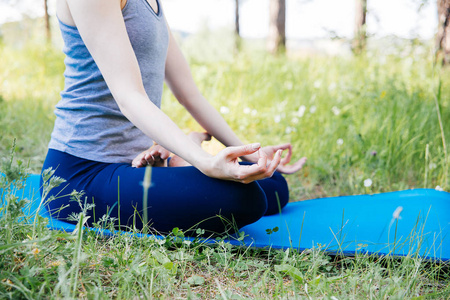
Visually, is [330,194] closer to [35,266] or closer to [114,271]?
[114,271]

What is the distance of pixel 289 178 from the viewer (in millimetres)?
2715

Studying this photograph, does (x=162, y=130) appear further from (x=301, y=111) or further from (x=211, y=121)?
(x=301, y=111)

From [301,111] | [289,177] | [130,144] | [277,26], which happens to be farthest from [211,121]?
[277,26]

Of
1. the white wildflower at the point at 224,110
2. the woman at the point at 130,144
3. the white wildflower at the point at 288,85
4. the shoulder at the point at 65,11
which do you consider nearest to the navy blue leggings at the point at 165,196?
the woman at the point at 130,144

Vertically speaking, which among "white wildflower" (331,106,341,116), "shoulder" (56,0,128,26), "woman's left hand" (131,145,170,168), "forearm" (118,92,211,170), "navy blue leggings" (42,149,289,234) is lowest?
"white wildflower" (331,106,341,116)

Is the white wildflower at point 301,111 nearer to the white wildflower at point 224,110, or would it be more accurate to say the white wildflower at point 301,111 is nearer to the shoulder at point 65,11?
the white wildflower at point 224,110

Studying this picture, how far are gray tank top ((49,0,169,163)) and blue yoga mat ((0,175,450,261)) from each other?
0.27m

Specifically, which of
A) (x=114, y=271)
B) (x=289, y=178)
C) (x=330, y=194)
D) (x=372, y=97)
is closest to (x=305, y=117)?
(x=372, y=97)

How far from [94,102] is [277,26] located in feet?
20.2

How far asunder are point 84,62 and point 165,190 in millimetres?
549

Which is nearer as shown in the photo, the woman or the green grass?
the green grass

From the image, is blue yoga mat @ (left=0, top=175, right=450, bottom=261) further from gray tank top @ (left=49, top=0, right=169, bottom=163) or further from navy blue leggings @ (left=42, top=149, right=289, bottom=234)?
gray tank top @ (left=49, top=0, right=169, bottom=163)

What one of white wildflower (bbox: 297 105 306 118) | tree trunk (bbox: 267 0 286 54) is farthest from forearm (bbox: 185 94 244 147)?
tree trunk (bbox: 267 0 286 54)

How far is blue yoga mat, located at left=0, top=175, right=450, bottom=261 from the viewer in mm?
1403
